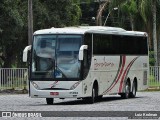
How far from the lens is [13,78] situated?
153 ft

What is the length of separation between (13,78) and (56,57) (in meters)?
16.3

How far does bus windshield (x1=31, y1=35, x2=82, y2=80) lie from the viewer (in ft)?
100

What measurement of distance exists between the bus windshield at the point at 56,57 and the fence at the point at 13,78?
1529 centimetres

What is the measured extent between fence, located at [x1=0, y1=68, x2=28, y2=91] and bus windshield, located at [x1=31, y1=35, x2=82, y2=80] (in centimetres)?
1529

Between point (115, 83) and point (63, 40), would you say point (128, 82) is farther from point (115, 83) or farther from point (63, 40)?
point (63, 40)

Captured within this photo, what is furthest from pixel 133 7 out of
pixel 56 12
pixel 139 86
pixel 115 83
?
pixel 115 83

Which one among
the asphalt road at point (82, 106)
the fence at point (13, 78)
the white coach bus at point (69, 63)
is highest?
the white coach bus at point (69, 63)

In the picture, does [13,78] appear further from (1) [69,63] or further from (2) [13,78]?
(1) [69,63]

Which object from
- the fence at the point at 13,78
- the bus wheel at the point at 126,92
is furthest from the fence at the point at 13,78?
the bus wheel at the point at 126,92

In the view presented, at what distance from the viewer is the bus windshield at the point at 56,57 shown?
3056 centimetres

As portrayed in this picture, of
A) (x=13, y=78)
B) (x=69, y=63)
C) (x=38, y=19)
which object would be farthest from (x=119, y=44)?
(x=38, y=19)

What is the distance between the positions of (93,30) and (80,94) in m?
3.48

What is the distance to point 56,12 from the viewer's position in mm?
59500

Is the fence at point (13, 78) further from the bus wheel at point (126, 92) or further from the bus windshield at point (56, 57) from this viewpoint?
the bus windshield at point (56, 57)
